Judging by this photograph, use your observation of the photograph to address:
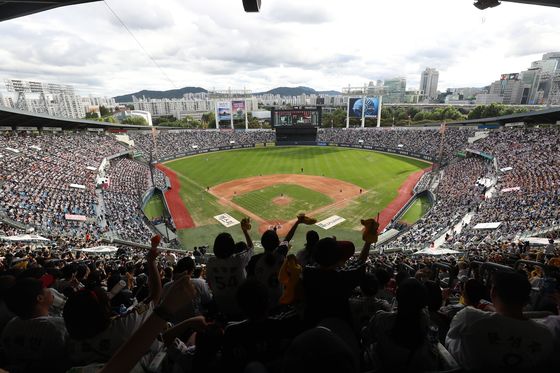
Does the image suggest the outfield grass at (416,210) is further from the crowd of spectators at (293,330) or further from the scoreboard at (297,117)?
the scoreboard at (297,117)

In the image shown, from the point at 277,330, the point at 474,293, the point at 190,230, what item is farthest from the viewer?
the point at 190,230

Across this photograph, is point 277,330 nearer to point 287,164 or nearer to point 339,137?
point 287,164

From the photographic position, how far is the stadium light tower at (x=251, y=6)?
6.81 meters

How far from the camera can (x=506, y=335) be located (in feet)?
8.41

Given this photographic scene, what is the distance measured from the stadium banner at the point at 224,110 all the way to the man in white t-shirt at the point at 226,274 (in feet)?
252

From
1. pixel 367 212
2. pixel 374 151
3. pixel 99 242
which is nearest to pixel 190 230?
pixel 99 242

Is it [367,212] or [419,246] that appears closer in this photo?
[419,246]

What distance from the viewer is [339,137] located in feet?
221

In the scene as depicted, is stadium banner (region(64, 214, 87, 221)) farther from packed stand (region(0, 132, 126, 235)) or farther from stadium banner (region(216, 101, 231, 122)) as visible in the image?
stadium banner (region(216, 101, 231, 122))

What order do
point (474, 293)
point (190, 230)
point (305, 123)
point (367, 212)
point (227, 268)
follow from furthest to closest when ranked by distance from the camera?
point (305, 123)
point (367, 212)
point (190, 230)
point (227, 268)
point (474, 293)

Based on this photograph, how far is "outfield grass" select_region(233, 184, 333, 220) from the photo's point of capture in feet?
95.2

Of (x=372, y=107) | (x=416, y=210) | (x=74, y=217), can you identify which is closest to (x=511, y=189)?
(x=416, y=210)

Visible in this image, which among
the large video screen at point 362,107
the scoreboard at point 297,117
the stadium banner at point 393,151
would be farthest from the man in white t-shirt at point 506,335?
the large video screen at point 362,107

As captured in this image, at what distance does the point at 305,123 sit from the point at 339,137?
879 cm
